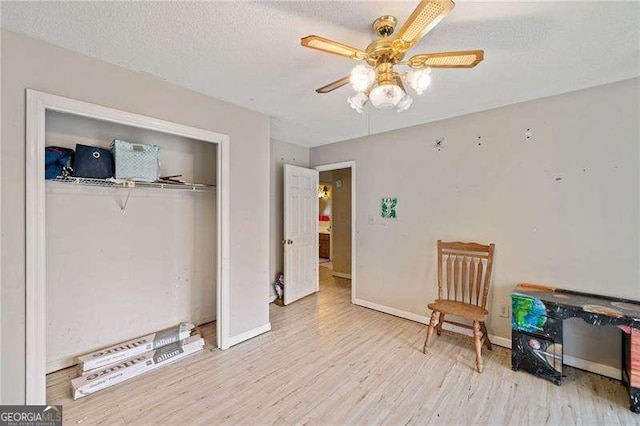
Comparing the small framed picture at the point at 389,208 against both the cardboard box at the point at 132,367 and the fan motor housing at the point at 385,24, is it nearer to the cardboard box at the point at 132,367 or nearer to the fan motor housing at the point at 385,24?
the fan motor housing at the point at 385,24

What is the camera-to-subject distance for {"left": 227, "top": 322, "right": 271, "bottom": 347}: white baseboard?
8.69ft

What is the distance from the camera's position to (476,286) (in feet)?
8.89

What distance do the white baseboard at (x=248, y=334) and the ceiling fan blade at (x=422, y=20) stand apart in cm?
277

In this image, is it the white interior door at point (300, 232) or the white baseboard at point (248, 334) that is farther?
the white interior door at point (300, 232)

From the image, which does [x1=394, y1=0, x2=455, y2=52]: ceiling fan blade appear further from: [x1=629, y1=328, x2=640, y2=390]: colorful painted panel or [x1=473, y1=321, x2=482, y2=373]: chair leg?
[x1=629, y1=328, x2=640, y2=390]: colorful painted panel

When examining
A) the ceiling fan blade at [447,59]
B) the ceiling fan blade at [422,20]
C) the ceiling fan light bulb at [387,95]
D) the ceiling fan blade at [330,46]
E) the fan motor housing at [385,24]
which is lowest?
the ceiling fan light bulb at [387,95]

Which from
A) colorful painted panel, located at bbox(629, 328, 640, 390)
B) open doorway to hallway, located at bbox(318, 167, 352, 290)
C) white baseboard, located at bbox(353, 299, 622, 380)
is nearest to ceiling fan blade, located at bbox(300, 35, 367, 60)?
colorful painted panel, located at bbox(629, 328, 640, 390)

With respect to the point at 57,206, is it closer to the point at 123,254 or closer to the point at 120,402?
the point at 123,254

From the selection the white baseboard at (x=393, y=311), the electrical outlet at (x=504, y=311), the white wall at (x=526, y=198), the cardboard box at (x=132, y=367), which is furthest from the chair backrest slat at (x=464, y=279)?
the cardboard box at (x=132, y=367)

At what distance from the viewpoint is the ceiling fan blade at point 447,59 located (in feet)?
4.33

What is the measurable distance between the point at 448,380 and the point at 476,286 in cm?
100

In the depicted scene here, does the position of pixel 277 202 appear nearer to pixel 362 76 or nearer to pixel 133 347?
pixel 133 347

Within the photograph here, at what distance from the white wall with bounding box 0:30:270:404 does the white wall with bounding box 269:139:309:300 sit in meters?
0.97

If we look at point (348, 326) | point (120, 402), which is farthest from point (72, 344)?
point (348, 326)
